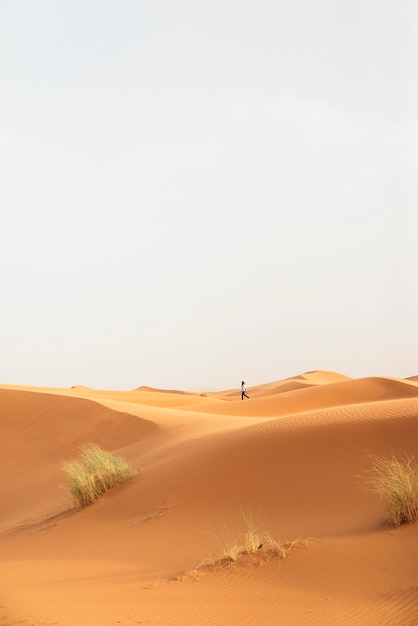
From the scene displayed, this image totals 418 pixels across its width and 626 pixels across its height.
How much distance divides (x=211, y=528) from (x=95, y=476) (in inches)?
151

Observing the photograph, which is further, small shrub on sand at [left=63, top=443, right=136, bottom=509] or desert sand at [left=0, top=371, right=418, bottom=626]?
small shrub on sand at [left=63, top=443, right=136, bottom=509]

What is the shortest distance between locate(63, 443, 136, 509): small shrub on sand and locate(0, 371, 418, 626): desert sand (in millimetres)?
309

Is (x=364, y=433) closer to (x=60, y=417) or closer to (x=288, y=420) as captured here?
(x=288, y=420)

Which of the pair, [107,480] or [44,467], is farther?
[44,467]

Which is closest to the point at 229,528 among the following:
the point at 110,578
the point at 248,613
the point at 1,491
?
the point at 110,578

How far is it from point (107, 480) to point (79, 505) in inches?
25.8

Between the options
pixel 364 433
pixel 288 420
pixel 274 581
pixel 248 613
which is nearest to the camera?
pixel 248 613

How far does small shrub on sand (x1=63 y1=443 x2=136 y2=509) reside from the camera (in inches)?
506

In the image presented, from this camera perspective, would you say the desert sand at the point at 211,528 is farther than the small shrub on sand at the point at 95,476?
No

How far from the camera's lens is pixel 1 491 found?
17.8 m

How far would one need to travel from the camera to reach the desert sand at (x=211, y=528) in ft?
19.2

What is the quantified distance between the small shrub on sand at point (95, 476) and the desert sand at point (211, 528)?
1.01ft

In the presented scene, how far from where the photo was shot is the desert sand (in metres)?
5.86

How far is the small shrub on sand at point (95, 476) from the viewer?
12.9m
